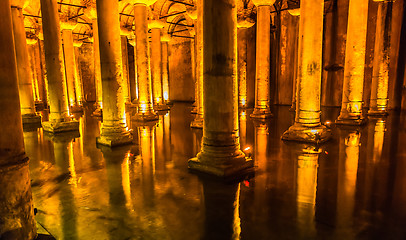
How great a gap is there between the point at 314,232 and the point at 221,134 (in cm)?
255

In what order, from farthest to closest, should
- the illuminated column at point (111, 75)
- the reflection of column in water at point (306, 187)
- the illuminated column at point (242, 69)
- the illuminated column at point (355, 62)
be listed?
the illuminated column at point (242, 69) → the illuminated column at point (355, 62) → the illuminated column at point (111, 75) → the reflection of column in water at point (306, 187)

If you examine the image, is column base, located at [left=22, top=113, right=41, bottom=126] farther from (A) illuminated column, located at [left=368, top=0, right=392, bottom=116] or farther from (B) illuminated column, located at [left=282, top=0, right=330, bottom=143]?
(A) illuminated column, located at [left=368, top=0, right=392, bottom=116]

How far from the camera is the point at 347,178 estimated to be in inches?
189

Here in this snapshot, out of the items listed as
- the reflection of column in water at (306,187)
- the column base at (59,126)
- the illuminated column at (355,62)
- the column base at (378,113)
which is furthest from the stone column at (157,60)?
the reflection of column in water at (306,187)

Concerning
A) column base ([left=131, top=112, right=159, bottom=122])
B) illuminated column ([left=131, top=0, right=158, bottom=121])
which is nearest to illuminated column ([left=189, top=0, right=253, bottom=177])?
column base ([left=131, top=112, right=159, bottom=122])

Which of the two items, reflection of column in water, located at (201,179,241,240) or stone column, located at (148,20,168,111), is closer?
reflection of column in water, located at (201,179,241,240)

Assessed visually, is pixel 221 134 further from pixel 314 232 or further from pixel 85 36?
pixel 85 36

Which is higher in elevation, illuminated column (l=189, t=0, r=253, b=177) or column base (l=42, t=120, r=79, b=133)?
illuminated column (l=189, t=0, r=253, b=177)

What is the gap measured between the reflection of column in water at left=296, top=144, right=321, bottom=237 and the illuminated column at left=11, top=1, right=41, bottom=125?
36.2 ft

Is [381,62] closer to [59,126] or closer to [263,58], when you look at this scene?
[263,58]

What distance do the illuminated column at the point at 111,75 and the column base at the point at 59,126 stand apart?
2.89 metres

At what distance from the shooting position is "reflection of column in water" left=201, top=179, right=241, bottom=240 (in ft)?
10.1

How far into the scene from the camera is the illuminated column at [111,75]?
7441mm

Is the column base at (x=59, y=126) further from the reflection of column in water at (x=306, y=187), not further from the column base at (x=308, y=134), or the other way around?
the reflection of column in water at (x=306, y=187)
